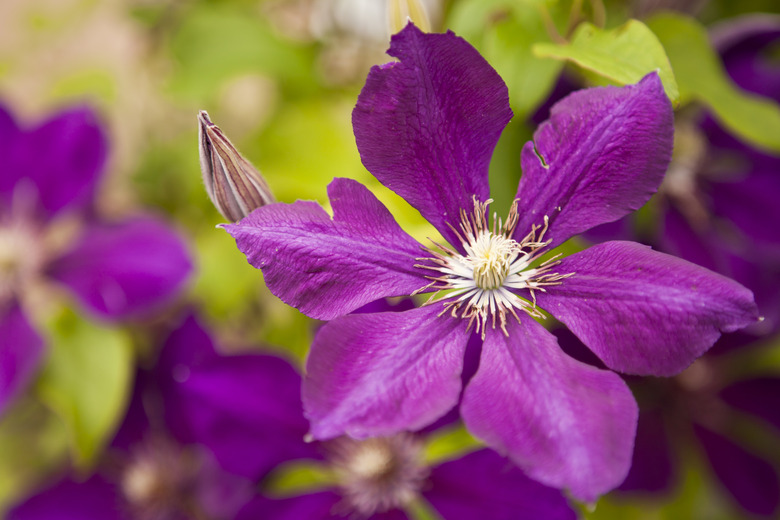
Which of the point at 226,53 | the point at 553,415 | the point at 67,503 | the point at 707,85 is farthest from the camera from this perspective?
the point at 226,53

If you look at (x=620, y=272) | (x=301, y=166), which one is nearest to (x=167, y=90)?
(x=301, y=166)

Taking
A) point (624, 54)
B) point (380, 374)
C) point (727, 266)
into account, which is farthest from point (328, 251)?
point (727, 266)

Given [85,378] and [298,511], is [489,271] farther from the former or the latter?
[85,378]

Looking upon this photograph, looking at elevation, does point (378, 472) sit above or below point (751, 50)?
below

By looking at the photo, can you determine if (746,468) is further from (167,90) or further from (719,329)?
(167,90)

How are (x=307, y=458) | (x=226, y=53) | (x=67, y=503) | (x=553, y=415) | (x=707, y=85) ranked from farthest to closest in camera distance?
(x=226, y=53)
(x=67, y=503)
(x=307, y=458)
(x=707, y=85)
(x=553, y=415)

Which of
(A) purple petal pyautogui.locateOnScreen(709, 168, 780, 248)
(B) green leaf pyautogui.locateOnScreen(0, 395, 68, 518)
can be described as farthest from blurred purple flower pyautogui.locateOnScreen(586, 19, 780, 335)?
(B) green leaf pyautogui.locateOnScreen(0, 395, 68, 518)

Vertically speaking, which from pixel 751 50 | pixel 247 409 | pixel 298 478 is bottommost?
pixel 298 478
